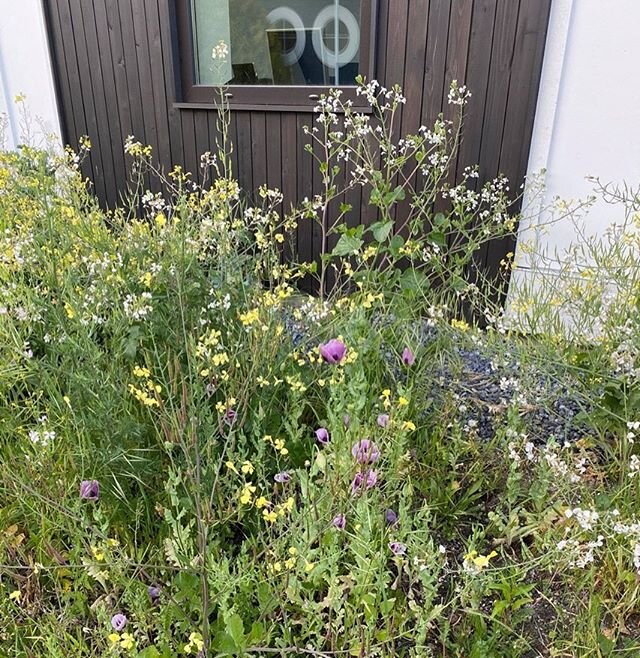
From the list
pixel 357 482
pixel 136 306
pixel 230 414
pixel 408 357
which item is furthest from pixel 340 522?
pixel 136 306

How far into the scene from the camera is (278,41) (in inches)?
140

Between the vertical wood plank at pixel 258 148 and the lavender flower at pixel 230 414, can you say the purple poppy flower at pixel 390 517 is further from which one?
the vertical wood plank at pixel 258 148

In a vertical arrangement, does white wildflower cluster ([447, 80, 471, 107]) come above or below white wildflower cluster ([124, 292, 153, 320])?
above

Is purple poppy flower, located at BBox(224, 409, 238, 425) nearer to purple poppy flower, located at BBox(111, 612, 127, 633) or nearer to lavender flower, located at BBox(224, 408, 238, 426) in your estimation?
lavender flower, located at BBox(224, 408, 238, 426)

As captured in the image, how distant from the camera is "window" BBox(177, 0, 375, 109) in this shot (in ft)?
10.9

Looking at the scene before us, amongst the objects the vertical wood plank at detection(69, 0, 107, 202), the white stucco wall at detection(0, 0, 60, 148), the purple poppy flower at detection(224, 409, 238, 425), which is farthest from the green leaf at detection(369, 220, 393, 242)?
the white stucco wall at detection(0, 0, 60, 148)

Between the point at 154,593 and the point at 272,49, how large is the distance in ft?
10.9

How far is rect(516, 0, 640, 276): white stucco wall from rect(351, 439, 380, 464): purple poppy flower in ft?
6.04

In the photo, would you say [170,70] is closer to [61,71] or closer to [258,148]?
[258,148]

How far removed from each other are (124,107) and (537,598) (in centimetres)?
397

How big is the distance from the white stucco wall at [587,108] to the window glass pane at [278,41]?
1.15 meters

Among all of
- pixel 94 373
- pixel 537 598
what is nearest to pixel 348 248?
pixel 94 373

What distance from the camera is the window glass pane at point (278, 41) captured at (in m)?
3.33

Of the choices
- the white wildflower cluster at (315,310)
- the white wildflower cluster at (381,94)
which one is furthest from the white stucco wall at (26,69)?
the white wildflower cluster at (315,310)
